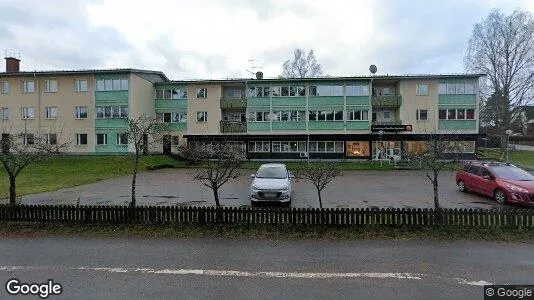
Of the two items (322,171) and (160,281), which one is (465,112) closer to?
(322,171)

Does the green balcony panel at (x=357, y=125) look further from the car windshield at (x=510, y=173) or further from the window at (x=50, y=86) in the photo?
the window at (x=50, y=86)

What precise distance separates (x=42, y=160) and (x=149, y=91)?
1148 inches

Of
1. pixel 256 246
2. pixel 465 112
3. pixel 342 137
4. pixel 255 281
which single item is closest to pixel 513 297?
pixel 255 281

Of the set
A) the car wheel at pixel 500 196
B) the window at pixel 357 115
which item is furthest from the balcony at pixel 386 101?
the car wheel at pixel 500 196

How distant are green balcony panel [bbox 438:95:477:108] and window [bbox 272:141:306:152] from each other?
15.0m

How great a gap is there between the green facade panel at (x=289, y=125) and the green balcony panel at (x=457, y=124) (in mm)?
14329

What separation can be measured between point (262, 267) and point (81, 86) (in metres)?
36.8

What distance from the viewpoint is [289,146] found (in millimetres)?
37531

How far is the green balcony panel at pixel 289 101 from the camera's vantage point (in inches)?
1444

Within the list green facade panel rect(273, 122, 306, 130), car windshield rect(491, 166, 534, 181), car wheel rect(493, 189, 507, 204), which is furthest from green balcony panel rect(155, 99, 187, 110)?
car wheel rect(493, 189, 507, 204)

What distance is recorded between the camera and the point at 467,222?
9016 mm

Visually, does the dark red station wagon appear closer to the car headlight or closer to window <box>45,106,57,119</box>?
the car headlight

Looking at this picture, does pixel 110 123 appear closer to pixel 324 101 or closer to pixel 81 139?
pixel 81 139

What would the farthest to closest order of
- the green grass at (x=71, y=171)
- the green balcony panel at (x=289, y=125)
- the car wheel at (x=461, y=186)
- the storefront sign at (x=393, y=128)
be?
the green balcony panel at (x=289, y=125) < the storefront sign at (x=393, y=128) < the green grass at (x=71, y=171) < the car wheel at (x=461, y=186)
